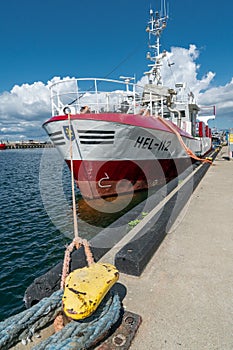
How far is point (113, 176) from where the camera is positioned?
26.8ft

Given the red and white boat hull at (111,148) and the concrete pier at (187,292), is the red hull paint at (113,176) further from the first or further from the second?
the concrete pier at (187,292)

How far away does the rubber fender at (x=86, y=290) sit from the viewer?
1622mm

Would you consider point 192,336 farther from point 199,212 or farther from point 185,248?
A: point 199,212

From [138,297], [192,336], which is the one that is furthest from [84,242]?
[192,336]

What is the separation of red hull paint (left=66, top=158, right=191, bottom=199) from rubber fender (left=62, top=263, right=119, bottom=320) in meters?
5.91

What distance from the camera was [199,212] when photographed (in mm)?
4832

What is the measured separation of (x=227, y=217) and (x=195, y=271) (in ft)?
7.02

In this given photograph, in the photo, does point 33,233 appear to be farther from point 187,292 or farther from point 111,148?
point 187,292

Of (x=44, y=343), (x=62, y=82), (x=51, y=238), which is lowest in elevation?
(x=51, y=238)

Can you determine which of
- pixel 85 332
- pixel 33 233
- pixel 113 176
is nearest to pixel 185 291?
pixel 85 332

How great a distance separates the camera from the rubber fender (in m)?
1.62

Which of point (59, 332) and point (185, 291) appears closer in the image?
point (59, 332)

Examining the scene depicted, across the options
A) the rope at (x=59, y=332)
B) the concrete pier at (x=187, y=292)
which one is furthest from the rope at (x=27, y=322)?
the concrete pier at (x=187, y=292)

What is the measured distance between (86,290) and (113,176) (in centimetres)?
649
